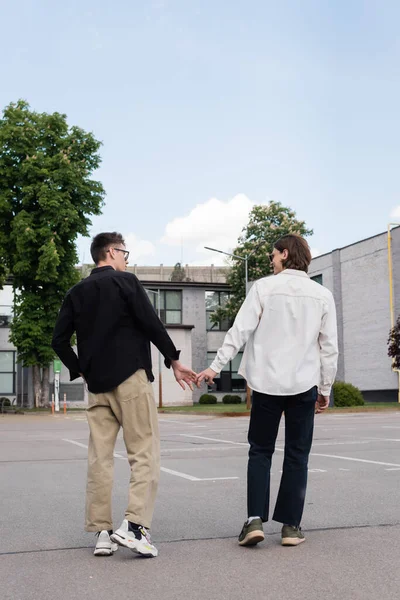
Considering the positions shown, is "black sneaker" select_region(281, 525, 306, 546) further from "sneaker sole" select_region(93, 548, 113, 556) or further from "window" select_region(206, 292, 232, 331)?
"window" select_region(206, 292, 232, 331)

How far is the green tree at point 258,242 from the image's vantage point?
58.2 m

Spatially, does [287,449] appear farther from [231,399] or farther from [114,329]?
[231,399]

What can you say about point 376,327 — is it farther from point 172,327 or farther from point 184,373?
point 184,373

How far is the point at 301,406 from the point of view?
16.5 feet

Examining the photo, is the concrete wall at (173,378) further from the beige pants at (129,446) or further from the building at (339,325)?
the beige pants at (129,446)

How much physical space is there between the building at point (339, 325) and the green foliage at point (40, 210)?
28.6 feet

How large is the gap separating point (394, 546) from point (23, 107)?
41284 mm

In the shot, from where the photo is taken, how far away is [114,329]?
4863mm

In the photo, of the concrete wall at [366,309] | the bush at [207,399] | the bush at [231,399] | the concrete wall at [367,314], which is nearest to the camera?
the concrete wall at [366,309]

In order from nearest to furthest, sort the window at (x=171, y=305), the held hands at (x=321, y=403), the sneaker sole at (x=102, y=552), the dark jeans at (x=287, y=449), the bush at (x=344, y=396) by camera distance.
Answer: the sneaker sole at (x=102, y=552), the dark jeans at (x=287, y=449), the held hands at (x=321, y=403), the bush at (x=344, y=396), the window at (x=171, y=305)

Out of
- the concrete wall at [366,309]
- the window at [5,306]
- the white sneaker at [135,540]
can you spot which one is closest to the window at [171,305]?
the window at [5,306]

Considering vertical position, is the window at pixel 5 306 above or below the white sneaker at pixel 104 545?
above

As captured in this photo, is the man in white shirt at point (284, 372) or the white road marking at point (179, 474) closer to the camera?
the man in white shirt at point (284, 372)

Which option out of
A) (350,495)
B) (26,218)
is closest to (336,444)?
(350,495)
